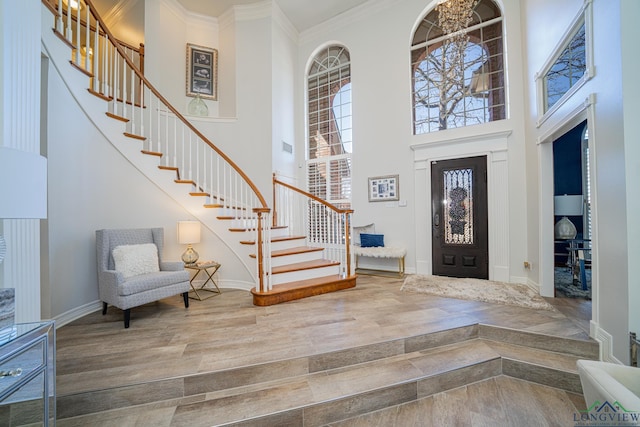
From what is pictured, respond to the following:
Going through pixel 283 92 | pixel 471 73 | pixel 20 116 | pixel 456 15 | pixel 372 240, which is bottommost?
pixel 372 240

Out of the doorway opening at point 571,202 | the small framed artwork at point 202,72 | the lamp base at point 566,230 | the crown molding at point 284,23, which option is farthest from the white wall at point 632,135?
the small framed artwork at point 202,72

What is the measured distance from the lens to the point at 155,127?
4.43 meters

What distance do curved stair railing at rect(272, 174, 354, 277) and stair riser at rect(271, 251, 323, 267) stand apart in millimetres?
214

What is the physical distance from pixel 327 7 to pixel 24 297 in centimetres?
636

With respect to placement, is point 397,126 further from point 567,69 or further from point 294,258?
point 294,258

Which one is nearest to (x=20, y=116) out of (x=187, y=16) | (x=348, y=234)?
(x=348, y=234)

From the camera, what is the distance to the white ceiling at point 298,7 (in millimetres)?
5109

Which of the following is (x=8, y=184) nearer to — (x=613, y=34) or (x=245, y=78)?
(x=613, y=34)

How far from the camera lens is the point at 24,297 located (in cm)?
179

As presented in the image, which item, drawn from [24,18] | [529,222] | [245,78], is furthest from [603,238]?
[245,78]

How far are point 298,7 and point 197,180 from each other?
4220 mm

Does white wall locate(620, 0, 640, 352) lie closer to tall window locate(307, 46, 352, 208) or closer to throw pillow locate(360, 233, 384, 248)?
throw pillow locate(360, 233, 384, 248)

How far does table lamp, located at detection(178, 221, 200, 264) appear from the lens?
11.4 feet

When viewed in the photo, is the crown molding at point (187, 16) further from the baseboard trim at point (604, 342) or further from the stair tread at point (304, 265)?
the baseboard trim at point (604, 342)
